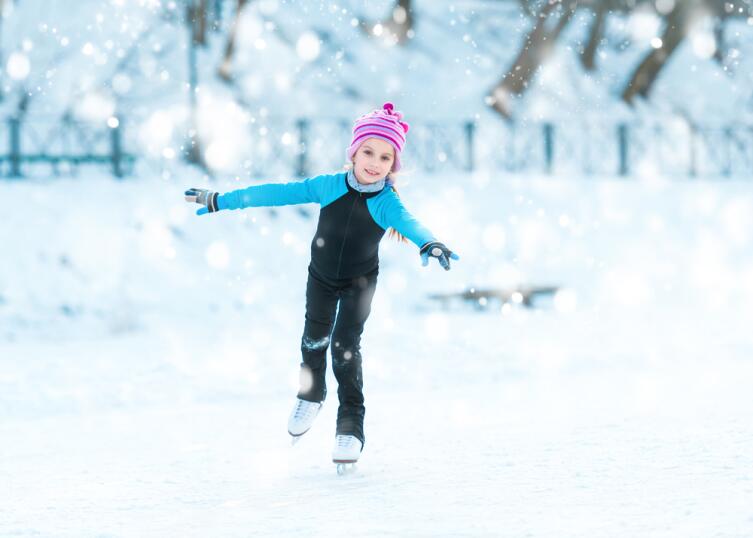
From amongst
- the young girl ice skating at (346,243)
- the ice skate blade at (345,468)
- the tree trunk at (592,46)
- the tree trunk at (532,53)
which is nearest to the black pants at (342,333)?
the young girl ice skating at (346,243)

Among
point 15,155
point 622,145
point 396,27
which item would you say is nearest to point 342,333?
point 15,155

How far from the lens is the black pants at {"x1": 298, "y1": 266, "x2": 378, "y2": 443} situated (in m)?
4.44

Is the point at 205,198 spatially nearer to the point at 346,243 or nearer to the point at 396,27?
the point at 346,243

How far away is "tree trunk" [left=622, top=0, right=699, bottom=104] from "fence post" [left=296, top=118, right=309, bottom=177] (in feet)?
30.6

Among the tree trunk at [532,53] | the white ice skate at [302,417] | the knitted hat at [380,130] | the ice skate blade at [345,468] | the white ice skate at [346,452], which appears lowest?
the ice skate blade at [345,468]

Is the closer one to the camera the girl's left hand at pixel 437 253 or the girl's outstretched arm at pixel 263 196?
the girl's left hand at pixel 437 253

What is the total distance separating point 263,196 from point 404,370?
3920mm

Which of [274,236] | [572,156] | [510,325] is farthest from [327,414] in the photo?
[572,156]

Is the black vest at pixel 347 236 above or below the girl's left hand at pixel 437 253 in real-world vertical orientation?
above

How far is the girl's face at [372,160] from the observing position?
4.28m

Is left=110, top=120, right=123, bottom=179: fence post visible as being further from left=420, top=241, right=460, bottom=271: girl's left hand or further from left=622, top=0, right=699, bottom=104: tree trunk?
left=622, top=0, right=699, bottom=104: tree trunk

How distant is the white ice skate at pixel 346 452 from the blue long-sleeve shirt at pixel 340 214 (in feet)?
2.25

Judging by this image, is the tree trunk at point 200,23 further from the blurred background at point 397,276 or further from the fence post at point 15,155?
the fence post at point 15,155

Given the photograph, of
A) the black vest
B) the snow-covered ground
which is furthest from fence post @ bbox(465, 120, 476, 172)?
the black vest
